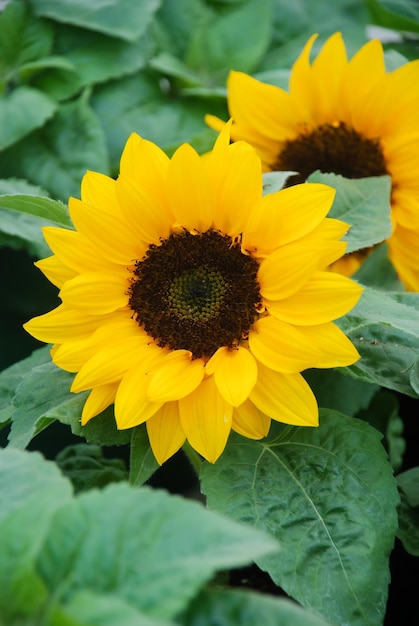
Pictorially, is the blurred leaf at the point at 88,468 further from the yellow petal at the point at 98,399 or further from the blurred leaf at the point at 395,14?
the blurred leaf at the point at 395,14

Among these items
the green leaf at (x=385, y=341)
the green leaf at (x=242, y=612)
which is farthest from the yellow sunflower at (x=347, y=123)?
the green leaf at (x=242, y=612)

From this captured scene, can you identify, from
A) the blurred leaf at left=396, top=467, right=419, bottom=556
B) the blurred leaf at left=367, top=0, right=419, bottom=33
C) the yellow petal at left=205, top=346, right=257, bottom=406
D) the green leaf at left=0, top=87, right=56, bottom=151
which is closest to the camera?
the yellow petal at left=205, top=346, right=257, bottom=406

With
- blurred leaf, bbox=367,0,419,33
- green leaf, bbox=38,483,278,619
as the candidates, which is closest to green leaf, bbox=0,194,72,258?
green leaf, bbox=38,483,278,619

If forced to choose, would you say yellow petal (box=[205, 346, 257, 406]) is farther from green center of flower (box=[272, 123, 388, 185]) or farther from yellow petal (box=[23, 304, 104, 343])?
green center of flower (box=[272, 123, 388, 185])

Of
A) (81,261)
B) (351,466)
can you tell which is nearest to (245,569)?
(351,466)

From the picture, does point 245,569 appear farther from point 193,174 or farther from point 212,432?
point 193,174

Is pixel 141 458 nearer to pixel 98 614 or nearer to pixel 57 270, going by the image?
pixel 57 270

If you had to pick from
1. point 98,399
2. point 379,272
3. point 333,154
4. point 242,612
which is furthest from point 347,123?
point 242,612
